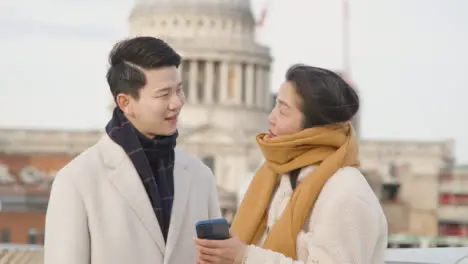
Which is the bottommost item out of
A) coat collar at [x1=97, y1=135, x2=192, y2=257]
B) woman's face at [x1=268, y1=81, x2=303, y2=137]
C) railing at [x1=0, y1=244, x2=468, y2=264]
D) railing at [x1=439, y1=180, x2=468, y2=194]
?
railing at [x1=439, y1=180, x2=468, y2=194]

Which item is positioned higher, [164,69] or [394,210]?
[164,69]

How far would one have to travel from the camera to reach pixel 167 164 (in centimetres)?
415

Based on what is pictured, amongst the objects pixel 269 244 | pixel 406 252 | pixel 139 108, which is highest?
pixel 139 108

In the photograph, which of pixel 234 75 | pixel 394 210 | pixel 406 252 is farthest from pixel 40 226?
pixel 406 252

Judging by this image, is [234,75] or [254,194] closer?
[254,194]

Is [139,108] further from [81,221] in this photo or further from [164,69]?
[81,221]

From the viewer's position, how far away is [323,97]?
391 centimetres

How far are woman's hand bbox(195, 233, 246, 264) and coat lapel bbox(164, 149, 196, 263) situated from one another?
0.97 feet

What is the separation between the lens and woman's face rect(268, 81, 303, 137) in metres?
3.95

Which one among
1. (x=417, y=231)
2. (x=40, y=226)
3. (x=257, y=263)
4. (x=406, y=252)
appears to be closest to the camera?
(x=257, y=263)

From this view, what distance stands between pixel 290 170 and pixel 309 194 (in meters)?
0.15

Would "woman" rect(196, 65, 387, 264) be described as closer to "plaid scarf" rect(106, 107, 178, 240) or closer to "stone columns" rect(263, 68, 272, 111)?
"plaid scarf" rect(106, 107, 178, 240)

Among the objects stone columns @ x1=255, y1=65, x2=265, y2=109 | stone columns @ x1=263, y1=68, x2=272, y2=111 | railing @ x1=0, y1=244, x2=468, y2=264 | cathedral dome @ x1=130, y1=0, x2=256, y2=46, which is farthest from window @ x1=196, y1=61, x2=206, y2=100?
railing @ x1=0, y1=244, x2=468, y2=264

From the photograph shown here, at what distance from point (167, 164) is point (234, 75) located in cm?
7163
